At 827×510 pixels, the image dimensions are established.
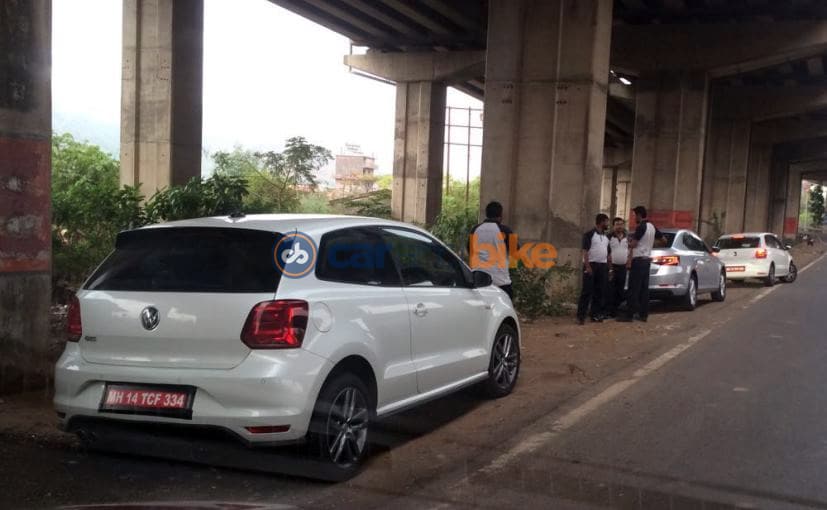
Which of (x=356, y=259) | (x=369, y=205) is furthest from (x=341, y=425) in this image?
(x=369, y=205)

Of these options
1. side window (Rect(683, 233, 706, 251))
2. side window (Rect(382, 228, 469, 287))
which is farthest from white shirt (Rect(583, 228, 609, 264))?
side window (Rect(382, 228, 469, 287))

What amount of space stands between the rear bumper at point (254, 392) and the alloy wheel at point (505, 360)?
2833mm

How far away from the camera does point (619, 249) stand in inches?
515

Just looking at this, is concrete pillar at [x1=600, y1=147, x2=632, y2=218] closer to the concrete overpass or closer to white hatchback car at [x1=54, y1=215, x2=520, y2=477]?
the concrete overpass

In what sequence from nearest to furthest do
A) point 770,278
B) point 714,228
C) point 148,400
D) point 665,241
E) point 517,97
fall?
1. point 148,400
2. point 665,241
3. point 517,97
4. point 770,278
5. point 714,228

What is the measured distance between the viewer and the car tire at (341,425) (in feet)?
15.7

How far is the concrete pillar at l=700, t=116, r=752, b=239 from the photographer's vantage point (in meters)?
39.5

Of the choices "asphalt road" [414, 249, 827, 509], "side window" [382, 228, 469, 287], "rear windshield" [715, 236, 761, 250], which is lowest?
"asphalt road" [414, 249, 827, 509]

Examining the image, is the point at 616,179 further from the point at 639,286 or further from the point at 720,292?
the point at 639,286

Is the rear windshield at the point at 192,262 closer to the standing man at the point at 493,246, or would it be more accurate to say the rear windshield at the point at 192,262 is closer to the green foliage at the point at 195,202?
the standing man at the point at 493,246

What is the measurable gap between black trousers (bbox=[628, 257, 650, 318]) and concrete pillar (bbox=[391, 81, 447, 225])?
77.4ft

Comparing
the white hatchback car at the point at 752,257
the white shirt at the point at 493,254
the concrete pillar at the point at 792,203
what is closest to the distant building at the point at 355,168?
the concrete pillar at the point at 792,203

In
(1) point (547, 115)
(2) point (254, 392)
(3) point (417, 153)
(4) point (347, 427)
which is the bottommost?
(4) point (347, 427)

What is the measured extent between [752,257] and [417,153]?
19169mm
